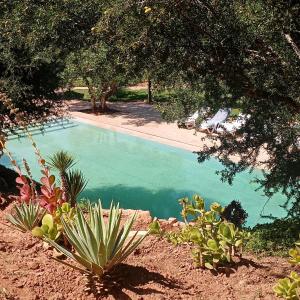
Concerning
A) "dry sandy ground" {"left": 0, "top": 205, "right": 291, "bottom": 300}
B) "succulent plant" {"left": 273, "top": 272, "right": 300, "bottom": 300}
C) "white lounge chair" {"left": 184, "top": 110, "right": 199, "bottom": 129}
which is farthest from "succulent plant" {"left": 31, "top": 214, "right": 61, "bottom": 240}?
"white lounge chair" {"left": 184, "top": 110, "right": 199, "bottom": 129}

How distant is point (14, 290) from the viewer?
3051mm

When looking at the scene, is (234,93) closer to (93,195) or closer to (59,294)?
(59,294)

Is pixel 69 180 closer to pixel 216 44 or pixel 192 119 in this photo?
pixel 216 44

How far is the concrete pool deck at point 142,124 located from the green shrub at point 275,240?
23.8 ft

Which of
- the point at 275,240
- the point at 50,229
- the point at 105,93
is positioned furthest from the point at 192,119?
the point at 50,229

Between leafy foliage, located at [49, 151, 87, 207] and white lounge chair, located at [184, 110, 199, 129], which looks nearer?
leafy foliage, located at [49, 151, 87, 207]

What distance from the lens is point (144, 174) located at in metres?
15.8

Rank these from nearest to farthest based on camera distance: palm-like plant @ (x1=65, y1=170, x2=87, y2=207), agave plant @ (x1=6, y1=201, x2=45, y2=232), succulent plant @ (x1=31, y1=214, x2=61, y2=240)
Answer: succulent plant @ (x1=31, y1=214, x2=61, y2=240) → agave plant @ (x1=6, y1=201, x2=45, y2=232) → palm-like plant @ (x1=65, y1=170, x2=87, y2=207)

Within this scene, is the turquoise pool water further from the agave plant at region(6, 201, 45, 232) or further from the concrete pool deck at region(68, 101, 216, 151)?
the agave plant at region(6, 201, 45, 232)

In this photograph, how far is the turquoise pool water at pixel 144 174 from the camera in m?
13.3

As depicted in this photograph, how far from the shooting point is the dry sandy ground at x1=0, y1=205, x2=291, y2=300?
3.13 metres

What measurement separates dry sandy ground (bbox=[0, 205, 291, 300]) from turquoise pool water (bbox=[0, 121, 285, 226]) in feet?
27.9

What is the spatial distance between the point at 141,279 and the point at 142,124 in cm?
1766

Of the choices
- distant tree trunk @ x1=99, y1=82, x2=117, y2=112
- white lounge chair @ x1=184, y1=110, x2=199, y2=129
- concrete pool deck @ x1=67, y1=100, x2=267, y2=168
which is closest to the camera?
white lounge chair @ x1=184, y1=110, x2=199, y2=129
